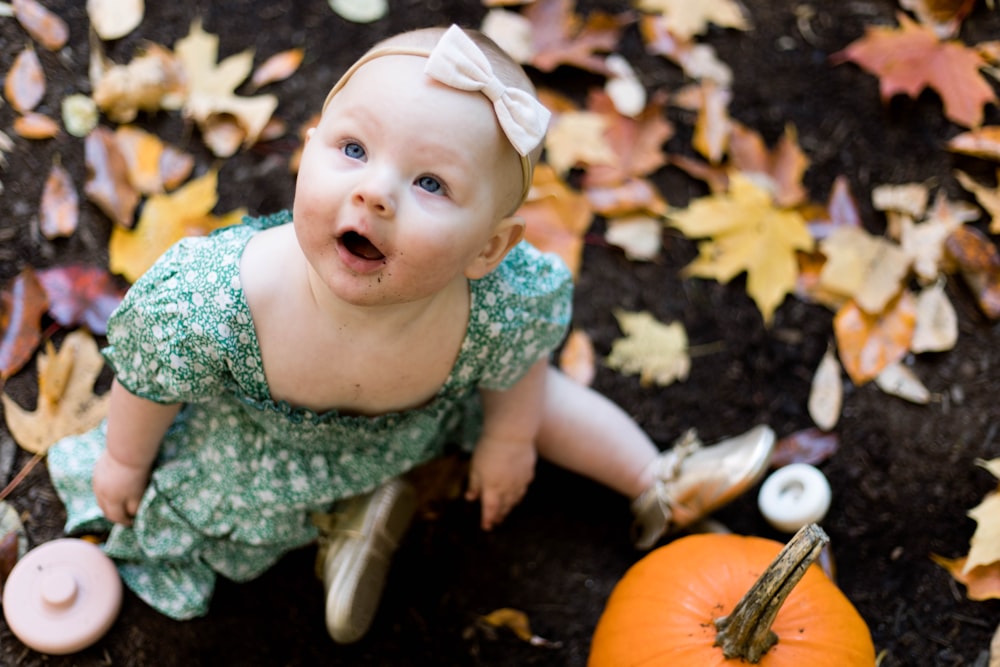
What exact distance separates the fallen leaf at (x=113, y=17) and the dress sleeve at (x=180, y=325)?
3.11 ft

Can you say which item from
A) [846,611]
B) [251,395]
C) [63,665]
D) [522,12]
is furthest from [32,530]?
[522,12]

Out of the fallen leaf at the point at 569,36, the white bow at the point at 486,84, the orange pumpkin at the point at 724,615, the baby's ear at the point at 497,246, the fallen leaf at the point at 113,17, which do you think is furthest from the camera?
the fallen leaf at the point at 569,36

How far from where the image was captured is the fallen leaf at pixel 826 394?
1.76 meters

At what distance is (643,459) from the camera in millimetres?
1602

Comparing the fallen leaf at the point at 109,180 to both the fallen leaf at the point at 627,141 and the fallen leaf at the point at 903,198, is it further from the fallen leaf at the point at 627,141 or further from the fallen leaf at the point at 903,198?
the fallen leaf at the point at 903,198

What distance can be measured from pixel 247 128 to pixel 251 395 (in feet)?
2.70

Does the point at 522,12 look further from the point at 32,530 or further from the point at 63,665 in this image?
the point at 63,665

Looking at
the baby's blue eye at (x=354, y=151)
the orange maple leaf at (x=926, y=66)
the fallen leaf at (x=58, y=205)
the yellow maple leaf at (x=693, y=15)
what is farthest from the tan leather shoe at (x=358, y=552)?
the orange maple leaf at (x=926, y=66)

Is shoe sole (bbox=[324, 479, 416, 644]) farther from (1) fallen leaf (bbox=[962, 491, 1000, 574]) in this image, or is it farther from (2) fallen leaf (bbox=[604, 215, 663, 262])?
(1) fallen leaf (bbox=[962, 491, 1000, 574])

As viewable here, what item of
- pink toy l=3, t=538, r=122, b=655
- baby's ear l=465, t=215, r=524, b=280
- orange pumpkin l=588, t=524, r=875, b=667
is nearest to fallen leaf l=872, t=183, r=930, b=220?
orange pumpkin l=588, t=524, r=875, b=667

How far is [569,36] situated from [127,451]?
4.22 feet

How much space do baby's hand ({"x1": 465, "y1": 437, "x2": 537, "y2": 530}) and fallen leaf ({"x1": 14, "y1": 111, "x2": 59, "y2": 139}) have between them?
1.05 m

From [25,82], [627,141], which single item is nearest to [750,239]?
[627,141]

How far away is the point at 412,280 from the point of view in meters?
1.02
